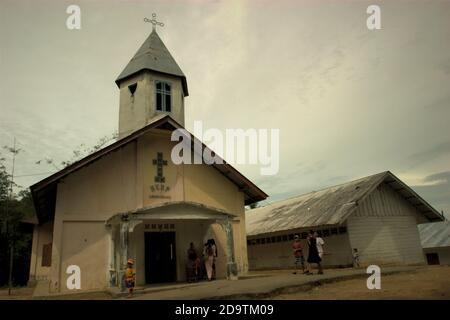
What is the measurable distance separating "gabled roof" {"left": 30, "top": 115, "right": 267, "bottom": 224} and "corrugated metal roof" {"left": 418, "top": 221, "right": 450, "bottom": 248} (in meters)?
18.9

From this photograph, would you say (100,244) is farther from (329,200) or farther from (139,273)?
(329,200)

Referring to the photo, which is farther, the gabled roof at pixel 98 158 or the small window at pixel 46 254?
the small window at pixel 46 254

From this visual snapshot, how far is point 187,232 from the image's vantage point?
15781 millimetres

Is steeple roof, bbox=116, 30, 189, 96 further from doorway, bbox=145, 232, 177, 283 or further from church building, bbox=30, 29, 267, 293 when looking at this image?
doorway, bbox=145, 232, 177, 283

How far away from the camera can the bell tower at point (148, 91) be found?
18734mm

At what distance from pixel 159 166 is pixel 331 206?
10.2 m

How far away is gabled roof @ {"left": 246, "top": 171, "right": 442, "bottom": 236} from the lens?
18531mm

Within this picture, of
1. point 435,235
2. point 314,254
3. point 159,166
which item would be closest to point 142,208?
point 159,166

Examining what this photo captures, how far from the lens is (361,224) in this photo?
1881cm

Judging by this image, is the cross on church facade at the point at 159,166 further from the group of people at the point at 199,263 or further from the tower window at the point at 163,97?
the tower window at the point at 163,97

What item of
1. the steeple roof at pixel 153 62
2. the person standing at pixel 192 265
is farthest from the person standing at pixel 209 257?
the steeple roof at pixel 153 62

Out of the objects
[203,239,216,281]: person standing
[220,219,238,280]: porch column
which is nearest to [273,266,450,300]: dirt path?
[220,219,238,280]: porch column
